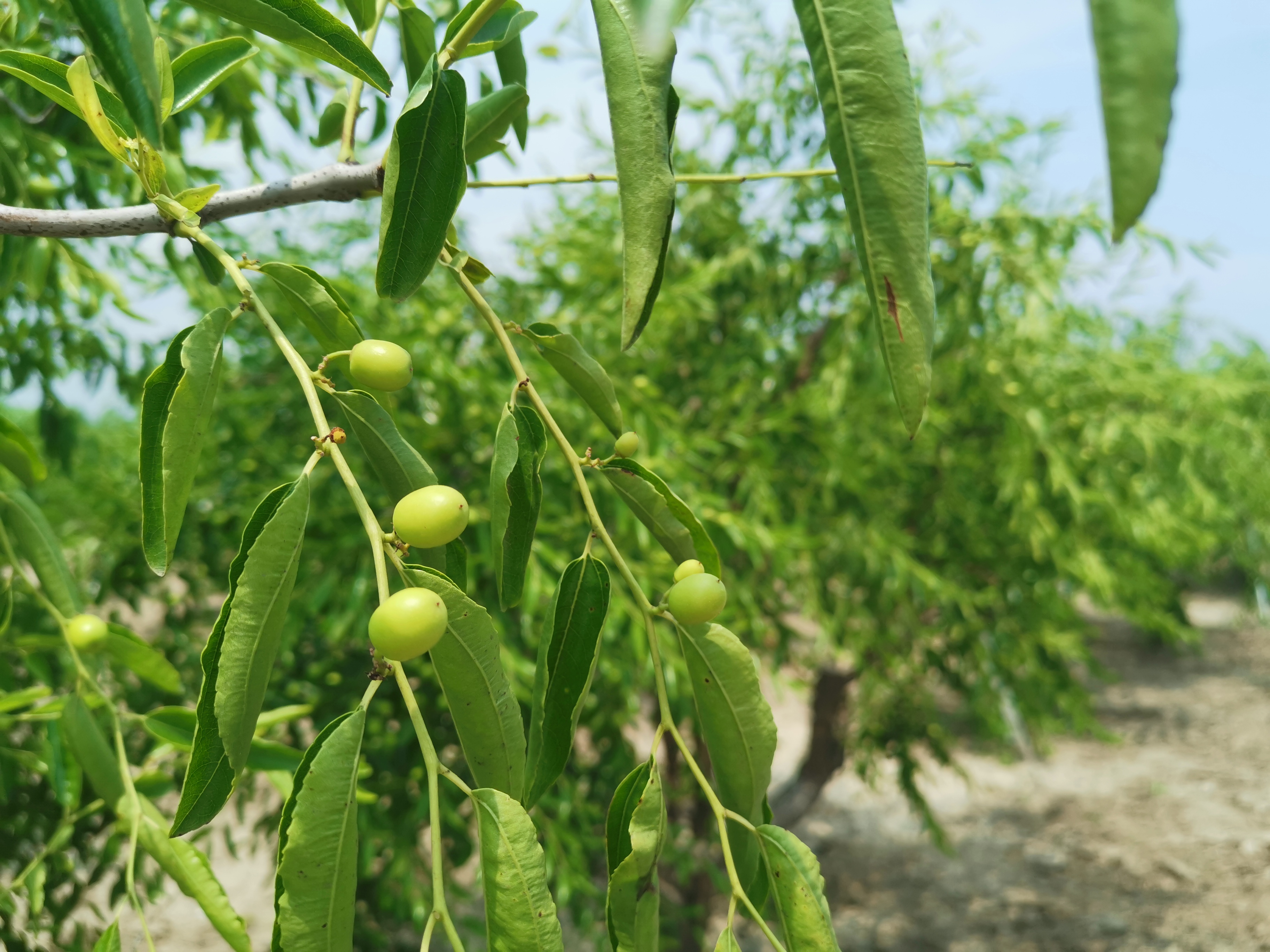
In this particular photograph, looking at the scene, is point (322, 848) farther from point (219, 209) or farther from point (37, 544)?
point (37, 544)

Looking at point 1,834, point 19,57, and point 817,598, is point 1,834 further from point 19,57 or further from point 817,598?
point 817,598

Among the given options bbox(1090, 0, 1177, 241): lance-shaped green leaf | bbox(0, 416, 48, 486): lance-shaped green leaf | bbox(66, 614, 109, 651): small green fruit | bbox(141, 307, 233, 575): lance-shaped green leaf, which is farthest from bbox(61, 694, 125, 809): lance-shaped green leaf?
bbox(1090, 0, 1177, 241): lance-shaped green leaf

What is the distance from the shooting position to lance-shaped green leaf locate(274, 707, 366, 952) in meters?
0.26

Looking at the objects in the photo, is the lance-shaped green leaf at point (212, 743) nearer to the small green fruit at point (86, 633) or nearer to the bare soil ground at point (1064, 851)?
the small green fruit at point (86, 633)

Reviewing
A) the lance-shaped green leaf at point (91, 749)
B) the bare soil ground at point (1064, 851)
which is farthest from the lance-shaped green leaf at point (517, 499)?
the bare soil ground at point (1064, 851)

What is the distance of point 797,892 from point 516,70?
1.44 ft

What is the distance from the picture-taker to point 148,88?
0.23m

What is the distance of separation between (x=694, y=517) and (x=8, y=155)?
0.68 meters

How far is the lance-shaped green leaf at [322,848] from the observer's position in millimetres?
262

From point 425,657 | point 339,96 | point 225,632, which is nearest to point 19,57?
point 339,96

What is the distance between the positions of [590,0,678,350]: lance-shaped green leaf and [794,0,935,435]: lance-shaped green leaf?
0.14ft

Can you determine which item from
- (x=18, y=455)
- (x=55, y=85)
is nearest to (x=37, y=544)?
(x=18, y=455)

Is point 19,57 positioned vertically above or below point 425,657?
above

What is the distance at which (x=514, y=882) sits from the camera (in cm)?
28
